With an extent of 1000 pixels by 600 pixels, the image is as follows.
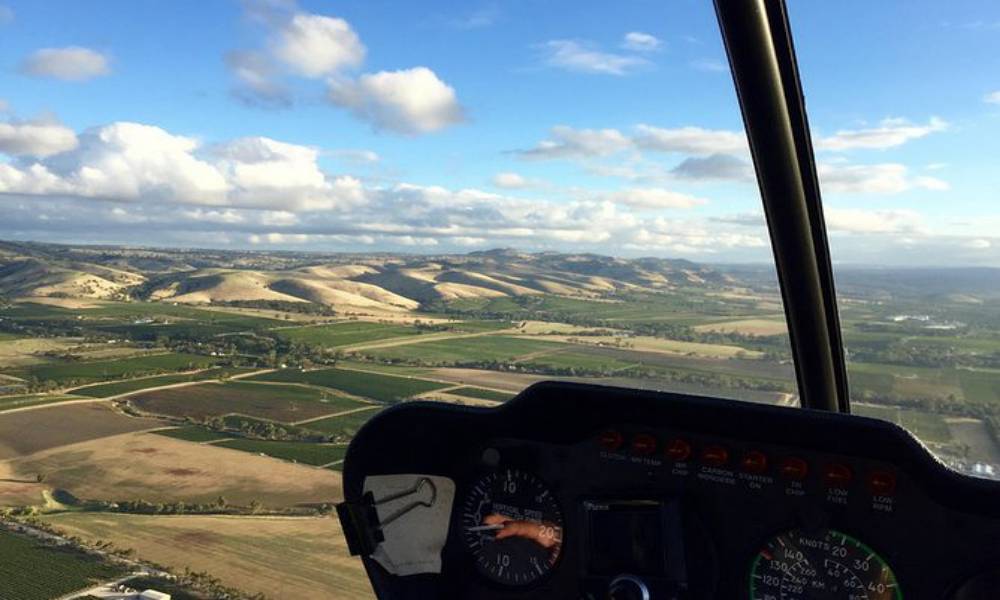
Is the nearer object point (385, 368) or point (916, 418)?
point (916, 418)

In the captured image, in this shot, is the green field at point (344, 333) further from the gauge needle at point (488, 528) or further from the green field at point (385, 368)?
the gauge needle at point (488, 528)

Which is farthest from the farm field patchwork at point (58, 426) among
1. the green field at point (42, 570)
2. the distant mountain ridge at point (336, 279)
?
the distant mountain ridge at point (336, 279)

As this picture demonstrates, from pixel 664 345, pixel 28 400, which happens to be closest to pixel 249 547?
pixel 664 345

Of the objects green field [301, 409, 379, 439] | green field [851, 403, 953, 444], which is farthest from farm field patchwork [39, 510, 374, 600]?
green field [851, 403, 953, 444]

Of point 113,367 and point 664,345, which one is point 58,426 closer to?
point 113,367

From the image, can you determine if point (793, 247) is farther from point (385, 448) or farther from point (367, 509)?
point (367, 509)

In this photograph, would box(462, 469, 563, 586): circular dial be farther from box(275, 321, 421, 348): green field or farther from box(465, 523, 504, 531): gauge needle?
box(275, 321, 421, 348): green field
